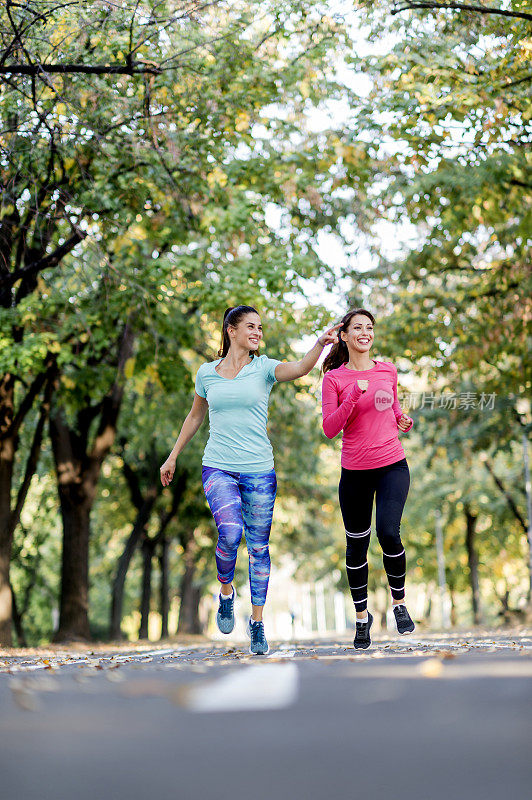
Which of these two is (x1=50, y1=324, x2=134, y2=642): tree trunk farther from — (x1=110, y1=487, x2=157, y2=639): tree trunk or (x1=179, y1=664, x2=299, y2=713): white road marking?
(x1=179, y1=664, x2=299, y2=713): white road marking

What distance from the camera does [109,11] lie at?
9.88 m

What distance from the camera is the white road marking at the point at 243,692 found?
10.2ft

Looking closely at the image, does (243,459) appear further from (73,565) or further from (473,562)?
(473,562)

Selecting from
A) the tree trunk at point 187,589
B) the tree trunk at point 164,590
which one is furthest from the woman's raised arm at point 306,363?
the tree trunk at point 187,589

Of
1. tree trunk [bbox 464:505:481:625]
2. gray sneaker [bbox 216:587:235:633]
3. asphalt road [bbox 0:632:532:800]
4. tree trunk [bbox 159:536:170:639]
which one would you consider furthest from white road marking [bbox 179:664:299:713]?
tree trunk [bbox 464:505:481:625]

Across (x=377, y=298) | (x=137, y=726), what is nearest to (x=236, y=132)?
(x=377, y=298)

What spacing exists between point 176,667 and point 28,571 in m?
24.9

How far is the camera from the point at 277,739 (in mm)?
2711

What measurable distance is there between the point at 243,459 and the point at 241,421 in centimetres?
25

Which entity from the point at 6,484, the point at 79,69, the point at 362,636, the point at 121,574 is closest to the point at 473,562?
the point at 121,574

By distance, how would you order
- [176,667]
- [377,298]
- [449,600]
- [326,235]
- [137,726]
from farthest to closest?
[449,600]
[377,298]
[326,235]
[176,667]
[137,726]

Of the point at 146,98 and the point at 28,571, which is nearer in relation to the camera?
the point at 146,98

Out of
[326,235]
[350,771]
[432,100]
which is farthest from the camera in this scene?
[326,235]

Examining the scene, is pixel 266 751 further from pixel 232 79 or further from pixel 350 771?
pixel 232 79
